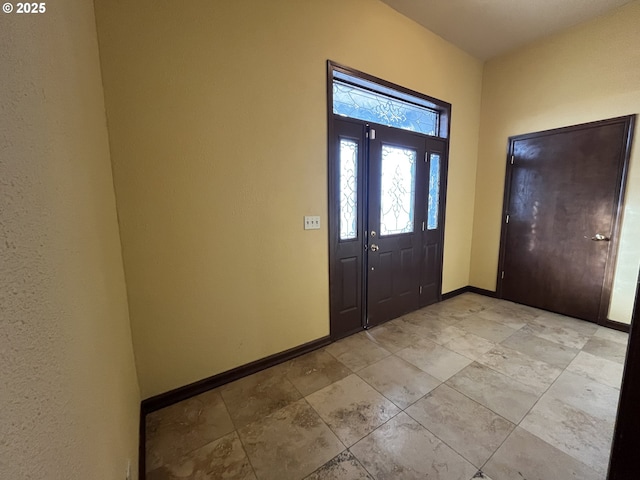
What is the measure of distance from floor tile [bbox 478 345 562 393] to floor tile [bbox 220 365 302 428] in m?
1.69

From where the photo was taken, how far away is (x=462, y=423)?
1559 millimetres

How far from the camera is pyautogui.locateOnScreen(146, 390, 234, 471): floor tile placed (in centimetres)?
142

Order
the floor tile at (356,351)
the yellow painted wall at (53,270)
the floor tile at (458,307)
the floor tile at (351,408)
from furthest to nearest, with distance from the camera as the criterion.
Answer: the floor tile at (458,307) < the floor tile at (356,351) < the floor tile at (351,408) < the yellow painted wall at (53,270)

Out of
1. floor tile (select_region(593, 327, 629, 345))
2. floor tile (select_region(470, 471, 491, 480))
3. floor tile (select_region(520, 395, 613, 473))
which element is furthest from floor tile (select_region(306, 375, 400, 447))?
floor tile (select_region(593, 327, 629, 345))

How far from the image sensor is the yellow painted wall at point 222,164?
1.53 meters

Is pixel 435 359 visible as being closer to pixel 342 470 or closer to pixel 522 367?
pixel 522 367

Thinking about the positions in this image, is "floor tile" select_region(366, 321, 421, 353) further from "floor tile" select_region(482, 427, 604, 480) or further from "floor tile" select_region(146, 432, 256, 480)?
"floor tile" select_region(146, 432, 256, 480)

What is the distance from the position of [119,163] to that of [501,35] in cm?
409

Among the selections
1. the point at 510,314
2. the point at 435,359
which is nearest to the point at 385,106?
the point at 435,359

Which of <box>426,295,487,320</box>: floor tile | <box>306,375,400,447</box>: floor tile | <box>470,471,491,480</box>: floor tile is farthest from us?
<box>426,295,487,320</box>: floor tile

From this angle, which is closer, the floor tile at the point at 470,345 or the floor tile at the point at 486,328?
the floor tile at the point at 470,345

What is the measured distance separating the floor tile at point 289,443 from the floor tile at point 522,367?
1537 mm

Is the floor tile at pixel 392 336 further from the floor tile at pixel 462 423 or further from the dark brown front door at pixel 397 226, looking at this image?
the floor tile at pixel 462 423

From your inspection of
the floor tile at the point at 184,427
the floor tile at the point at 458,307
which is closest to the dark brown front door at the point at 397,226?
the floor tile at the point at 458,307
